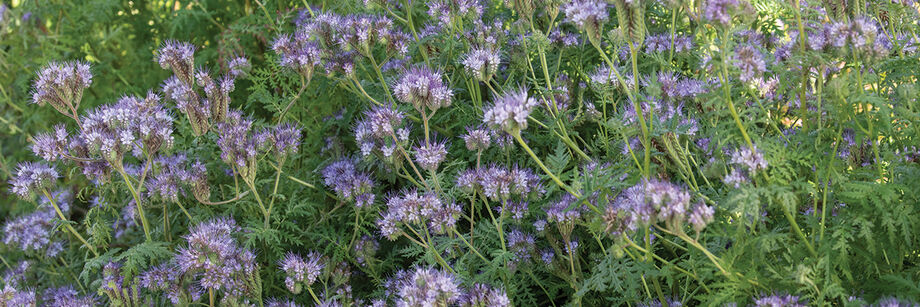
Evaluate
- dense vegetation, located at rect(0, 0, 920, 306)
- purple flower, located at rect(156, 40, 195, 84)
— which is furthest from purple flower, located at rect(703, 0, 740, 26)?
purple flower, located at rect(156, 40, 195, 84)

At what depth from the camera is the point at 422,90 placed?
248 centimetres

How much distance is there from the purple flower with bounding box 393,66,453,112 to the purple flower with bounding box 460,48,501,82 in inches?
4.6

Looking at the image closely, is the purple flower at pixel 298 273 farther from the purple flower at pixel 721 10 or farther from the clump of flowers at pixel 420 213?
the purple flower at pixel 721 10

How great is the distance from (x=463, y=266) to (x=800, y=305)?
1.03 meters

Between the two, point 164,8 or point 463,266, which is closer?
point 463,266

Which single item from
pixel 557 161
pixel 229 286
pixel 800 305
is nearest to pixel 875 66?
pixel 800 305

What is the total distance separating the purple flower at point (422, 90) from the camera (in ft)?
8.11

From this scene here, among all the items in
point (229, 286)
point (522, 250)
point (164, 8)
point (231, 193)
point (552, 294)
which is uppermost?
point (164, 8)

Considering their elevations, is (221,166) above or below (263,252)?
above

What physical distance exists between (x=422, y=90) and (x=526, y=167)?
21.8 inches

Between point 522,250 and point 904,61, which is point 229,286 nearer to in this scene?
point 522,250

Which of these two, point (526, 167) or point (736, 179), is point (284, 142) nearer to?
point (526, 167)

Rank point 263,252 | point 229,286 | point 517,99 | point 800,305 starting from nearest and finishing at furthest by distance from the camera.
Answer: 1. point 800,305
2. point 517,99
3. point 229,286
4. point 263,252

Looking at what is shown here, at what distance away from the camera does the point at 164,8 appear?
4523 mm
